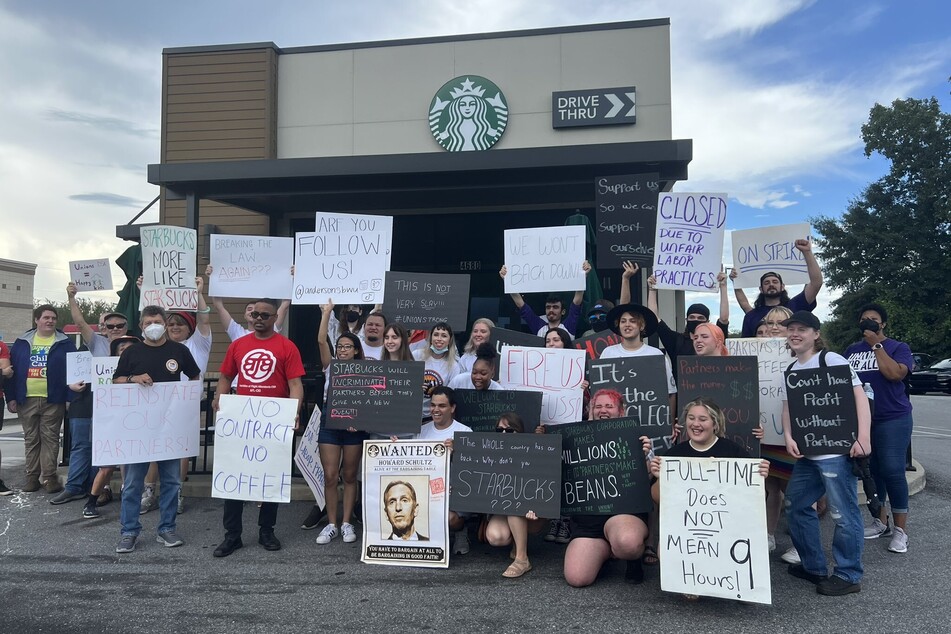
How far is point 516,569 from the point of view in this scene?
4.43 meters

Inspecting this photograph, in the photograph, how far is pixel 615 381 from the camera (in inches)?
191

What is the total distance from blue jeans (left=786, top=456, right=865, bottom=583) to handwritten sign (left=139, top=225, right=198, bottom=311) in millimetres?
5641

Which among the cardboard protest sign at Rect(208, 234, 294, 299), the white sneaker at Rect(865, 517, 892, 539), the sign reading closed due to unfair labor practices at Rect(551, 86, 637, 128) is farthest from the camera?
the sign reading closed due to unfair labor practices at Rect(551, 86, 637, 128)

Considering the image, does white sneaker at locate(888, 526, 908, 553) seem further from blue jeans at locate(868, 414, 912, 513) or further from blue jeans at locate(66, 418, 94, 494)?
blue jeans at locate(66, 418, 94, 494)

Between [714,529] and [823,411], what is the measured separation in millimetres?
1138

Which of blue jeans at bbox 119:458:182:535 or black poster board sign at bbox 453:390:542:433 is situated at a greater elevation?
black poster board sign at bbox 453:390:542:433

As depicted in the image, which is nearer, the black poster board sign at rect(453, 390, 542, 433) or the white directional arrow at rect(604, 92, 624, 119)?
the black poster board sign at rect(453, 390, 542, 433)

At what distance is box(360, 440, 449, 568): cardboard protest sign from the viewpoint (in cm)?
462

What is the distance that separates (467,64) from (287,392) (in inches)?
315

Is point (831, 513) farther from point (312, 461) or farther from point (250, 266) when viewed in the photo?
point (250, 266)

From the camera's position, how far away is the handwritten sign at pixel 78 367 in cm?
638

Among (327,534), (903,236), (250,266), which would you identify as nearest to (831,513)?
(327,534)

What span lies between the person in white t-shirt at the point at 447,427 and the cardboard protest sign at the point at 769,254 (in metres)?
3.22

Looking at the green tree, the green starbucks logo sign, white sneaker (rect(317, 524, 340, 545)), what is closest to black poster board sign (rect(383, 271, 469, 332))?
white sneaker (rect(317, 524, 340, 545))
